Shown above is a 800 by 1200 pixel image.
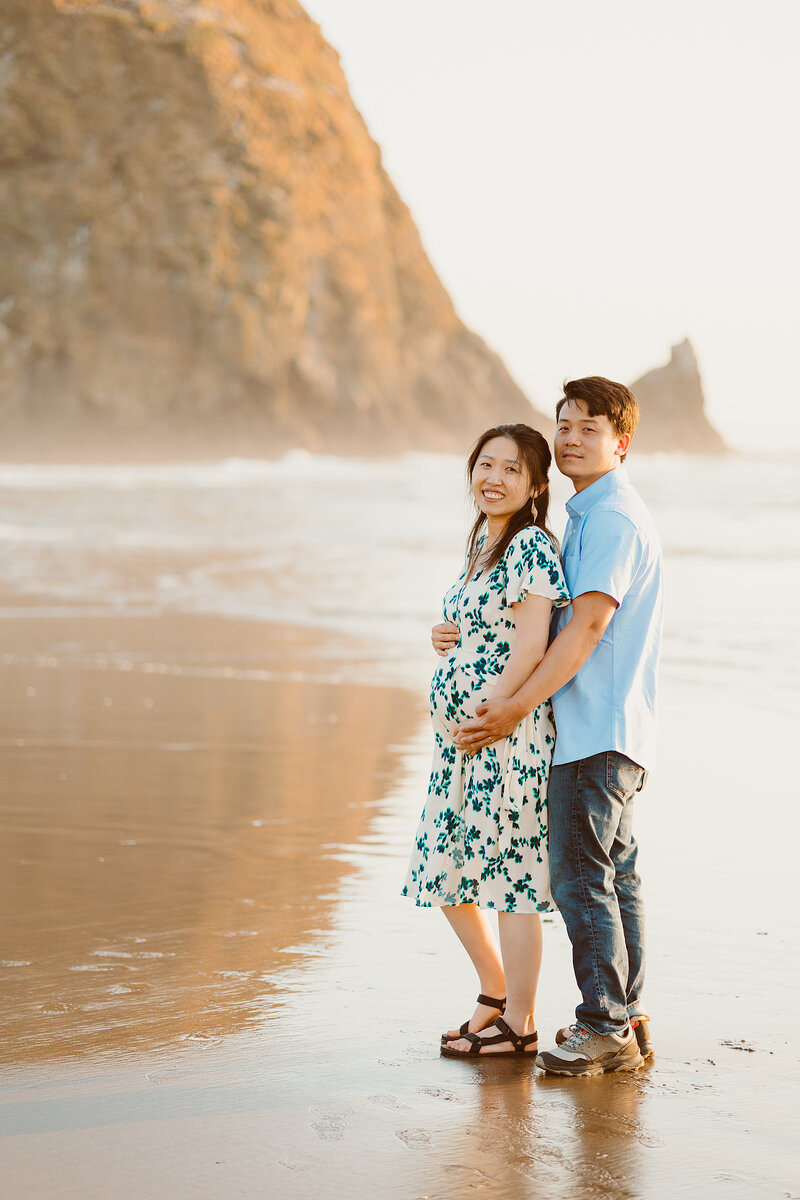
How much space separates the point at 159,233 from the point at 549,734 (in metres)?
62.2

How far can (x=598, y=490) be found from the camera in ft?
9.87

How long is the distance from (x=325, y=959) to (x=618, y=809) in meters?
1.06

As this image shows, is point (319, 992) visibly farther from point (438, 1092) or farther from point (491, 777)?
point (491, 777)

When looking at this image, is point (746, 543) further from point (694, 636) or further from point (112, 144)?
point (112, 144)

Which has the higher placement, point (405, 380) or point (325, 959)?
point (405, 380)

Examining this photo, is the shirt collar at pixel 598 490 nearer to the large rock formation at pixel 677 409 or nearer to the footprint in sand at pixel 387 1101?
the footprint in sand at pixel 387 1101

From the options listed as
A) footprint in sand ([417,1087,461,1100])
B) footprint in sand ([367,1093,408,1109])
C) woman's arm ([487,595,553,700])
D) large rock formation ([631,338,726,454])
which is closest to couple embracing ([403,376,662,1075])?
woman's arm ([487,595,553,700])

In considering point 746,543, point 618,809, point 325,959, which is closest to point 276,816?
point 325,959

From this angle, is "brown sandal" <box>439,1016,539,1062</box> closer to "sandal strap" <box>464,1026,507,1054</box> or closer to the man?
"sandal strap" <box>464,1026,507,1054</box>

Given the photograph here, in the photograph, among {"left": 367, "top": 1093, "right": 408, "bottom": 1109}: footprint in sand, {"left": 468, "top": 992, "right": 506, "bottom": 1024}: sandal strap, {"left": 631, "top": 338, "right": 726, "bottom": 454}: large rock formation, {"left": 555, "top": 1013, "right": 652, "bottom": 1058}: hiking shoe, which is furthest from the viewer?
{"left": 631, "top": 338, "right": 726, "bottom": 454}: large rock formation

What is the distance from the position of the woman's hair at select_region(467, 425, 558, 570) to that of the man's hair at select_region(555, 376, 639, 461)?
0.13 metres

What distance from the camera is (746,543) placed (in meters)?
19.0

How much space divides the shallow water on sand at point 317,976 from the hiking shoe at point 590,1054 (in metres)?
0.04

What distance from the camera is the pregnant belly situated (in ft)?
10.0
